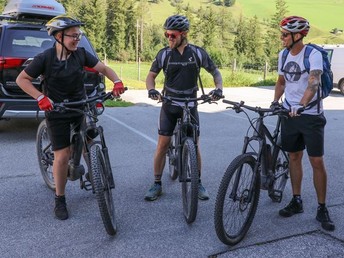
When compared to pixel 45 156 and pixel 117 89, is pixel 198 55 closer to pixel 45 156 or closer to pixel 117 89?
pixel 117 89

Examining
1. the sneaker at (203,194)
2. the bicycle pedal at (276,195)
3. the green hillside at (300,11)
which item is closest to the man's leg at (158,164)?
the sneaker at (203,194)

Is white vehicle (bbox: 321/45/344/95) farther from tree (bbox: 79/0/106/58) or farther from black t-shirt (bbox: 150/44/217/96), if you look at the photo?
tree (bbox: 79/0/106/58)

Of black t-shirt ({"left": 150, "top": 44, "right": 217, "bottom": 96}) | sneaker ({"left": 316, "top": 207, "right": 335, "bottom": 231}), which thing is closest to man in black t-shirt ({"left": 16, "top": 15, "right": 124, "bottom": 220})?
black t-shirt ({"left": 150, "top": 44, "right": 217, "bottom": 96})

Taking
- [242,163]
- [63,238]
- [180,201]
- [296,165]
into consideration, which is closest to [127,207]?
[180,201]

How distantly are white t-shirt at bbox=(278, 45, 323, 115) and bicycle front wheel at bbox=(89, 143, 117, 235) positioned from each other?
1.82 m

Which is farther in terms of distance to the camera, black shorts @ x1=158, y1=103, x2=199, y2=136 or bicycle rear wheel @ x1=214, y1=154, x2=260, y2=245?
black shorts @ x1=158, y1=103, x2=199, y2=136

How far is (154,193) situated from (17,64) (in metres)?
3.29

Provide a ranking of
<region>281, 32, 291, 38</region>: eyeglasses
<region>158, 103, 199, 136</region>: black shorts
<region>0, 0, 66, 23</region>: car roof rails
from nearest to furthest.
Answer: <region>281, 32, 291, 38</region>: eyeglasses
<region>158, 103, 199, 136</region>: black shorts
<region>0, 0, 66, 23</region>: car roof rails

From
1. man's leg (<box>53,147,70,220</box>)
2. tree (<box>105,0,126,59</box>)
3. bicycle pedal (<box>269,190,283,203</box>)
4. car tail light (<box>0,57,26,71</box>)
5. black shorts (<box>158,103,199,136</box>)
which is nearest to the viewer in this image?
man's leg (<box>53,147,70,220</box>)

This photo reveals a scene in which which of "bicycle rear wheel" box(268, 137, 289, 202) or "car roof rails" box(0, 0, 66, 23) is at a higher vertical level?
"car roof rails" box(0, 0, 66, 23)

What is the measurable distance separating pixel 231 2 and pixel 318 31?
2842 centimetres

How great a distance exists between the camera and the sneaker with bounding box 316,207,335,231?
3.63 metres

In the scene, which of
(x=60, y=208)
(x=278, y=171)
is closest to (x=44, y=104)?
(x=60, y=208)

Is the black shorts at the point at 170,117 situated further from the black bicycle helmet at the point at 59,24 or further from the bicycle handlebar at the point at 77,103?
the black bicycle helmet at the point at 59,24
